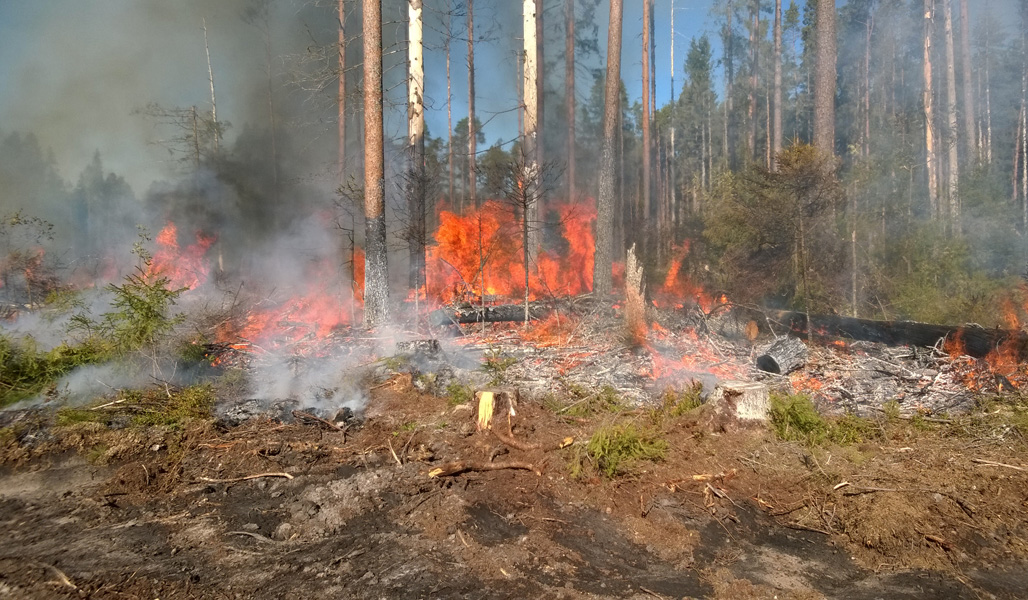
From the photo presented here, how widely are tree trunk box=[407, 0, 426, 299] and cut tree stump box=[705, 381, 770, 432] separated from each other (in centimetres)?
704

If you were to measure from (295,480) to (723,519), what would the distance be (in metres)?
3.76

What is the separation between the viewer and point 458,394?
6.93 m

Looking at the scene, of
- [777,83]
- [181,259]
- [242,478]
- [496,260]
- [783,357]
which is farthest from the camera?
[777,83]

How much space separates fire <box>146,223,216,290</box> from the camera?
15555 mm

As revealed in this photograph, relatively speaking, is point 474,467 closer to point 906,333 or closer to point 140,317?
point 140,317

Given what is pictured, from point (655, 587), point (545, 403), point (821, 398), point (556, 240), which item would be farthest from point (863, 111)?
point (655, 587)

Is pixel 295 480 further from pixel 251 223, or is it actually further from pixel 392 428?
pixel 251 223

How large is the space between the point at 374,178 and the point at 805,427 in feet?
27.2

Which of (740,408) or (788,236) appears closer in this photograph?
(740,408)

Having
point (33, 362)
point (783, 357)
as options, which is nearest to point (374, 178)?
point (33, 362)

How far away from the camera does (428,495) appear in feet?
14.4

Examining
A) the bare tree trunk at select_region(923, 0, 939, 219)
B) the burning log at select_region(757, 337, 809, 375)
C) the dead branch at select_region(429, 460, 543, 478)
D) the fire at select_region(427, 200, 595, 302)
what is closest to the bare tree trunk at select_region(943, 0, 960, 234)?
the bare tree trunk at select_region(923, 0, 939, 219)

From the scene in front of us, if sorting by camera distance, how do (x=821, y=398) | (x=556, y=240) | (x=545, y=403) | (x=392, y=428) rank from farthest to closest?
(x=556, y=240) → (x=821, y=398) → (x=545, y=403) → (x=392, y=428)

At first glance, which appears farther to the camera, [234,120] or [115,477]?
[234,120]
